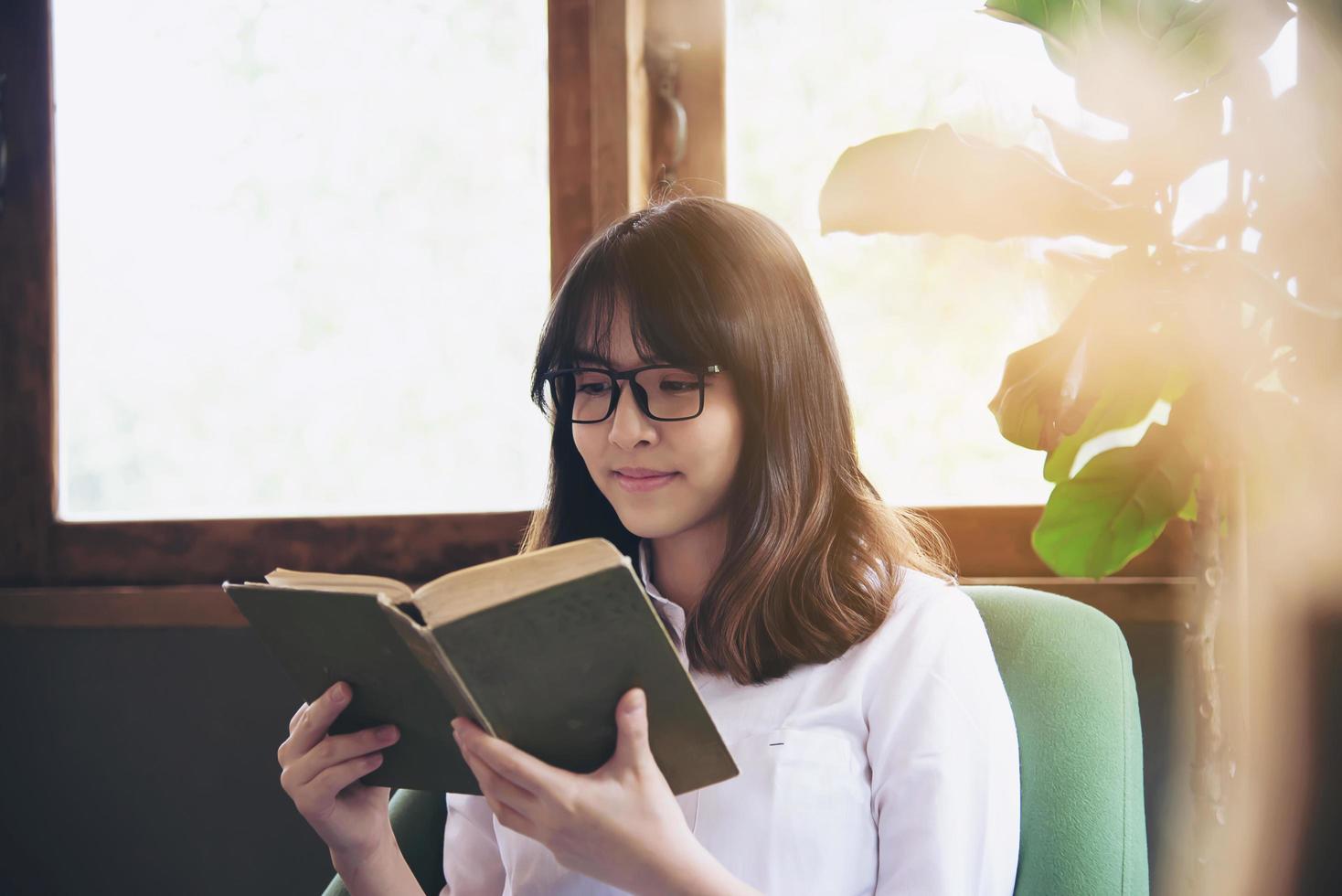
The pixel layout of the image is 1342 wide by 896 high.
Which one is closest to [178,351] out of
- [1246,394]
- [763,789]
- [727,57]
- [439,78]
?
[439,78]

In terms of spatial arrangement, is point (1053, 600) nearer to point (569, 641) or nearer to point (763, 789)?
point (763, 789)

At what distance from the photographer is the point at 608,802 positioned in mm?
716

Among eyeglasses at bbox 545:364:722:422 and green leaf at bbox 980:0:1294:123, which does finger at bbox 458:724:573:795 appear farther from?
green leaf at bbox 980:0:1294:123

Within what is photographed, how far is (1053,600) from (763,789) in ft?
1.30

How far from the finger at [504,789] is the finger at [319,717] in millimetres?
160

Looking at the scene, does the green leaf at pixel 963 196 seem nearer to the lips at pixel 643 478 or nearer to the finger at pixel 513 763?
the lips at pixel 643 478

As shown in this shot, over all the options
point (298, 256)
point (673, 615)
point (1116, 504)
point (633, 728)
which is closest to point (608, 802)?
point (633, 728)

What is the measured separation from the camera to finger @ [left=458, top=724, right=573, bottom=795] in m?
0.70

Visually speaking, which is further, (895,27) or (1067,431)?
(895,27)

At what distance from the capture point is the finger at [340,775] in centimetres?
88

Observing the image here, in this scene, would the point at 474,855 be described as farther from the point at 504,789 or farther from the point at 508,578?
the point at 508,578

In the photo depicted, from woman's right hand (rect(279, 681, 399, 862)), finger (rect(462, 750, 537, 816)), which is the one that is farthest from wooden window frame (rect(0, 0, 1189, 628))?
finger (rect(462, 750, 537, 816))

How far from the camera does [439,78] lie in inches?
68.2

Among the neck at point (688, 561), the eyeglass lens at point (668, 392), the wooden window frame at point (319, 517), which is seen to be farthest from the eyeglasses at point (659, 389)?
the wooden window frame at point (319, 517)
